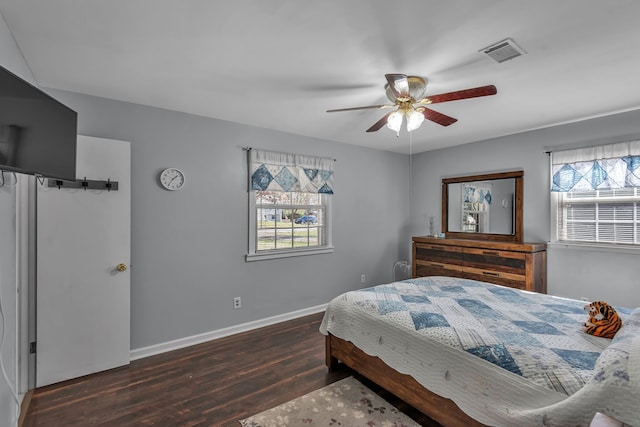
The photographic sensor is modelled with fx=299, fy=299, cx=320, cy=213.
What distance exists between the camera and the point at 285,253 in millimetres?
3900

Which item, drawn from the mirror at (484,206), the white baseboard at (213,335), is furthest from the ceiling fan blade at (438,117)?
the white baseboard at (213,335)

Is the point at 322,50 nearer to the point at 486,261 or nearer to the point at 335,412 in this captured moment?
the point at 335,412

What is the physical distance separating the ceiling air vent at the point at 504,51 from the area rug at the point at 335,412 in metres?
2.49

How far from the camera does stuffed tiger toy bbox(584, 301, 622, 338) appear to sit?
1773 mm

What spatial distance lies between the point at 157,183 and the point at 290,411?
241 centimetres

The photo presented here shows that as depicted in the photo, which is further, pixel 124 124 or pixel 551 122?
pixel 551 122

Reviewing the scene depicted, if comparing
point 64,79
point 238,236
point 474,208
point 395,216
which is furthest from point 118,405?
point 474,208

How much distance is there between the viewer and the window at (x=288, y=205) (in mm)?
3658

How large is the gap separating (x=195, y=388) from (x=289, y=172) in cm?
254

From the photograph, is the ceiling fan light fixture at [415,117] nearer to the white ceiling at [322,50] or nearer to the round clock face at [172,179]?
the white ceiling at [322,50]

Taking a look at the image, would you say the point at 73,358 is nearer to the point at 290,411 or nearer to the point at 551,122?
the point at 290,411

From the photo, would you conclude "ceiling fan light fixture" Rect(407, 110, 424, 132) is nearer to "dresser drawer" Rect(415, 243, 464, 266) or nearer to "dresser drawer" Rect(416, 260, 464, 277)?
"dresser drawer" Rect(415, 243, 464, 266)

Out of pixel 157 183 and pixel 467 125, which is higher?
pixel 467 125

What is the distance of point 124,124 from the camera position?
285 centimetres
